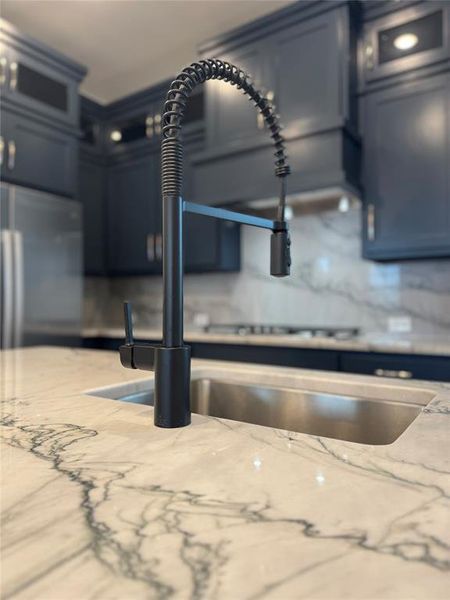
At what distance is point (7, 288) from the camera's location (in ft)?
8.18

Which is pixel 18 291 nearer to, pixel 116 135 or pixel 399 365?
pixel 116 135

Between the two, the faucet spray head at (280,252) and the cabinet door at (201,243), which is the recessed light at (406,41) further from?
the faucet spray head at (280,252)

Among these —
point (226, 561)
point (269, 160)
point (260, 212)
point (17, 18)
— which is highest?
point (17, 18)

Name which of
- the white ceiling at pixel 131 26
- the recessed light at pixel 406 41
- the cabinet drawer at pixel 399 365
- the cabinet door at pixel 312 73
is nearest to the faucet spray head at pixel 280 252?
the cabinet drawer at pixel 399 365

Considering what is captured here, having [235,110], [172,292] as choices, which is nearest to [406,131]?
[235,110]

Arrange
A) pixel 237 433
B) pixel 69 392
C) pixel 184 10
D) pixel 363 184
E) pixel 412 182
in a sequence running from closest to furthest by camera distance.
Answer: pixel 237 433
pixel 69 392
pixel 412 182
pixel 363 184
pixel 184 10

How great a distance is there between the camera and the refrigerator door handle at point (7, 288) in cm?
248

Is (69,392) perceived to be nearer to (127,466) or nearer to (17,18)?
(127,466)

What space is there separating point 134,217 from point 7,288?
125 centimetres

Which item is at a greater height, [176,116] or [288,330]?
[176,116]

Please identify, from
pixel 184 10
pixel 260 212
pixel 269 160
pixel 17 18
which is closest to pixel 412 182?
pixel 269 160

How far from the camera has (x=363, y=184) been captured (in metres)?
2.43

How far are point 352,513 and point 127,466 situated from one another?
0.24 m

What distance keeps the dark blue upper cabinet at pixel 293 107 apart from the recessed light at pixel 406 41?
225 millimetres
